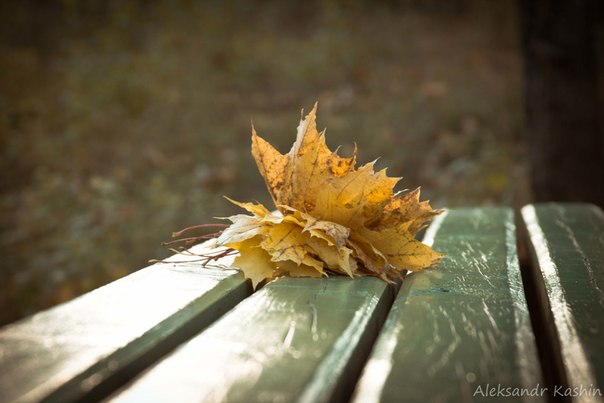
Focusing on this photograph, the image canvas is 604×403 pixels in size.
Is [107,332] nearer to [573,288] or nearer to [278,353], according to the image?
[278,353]

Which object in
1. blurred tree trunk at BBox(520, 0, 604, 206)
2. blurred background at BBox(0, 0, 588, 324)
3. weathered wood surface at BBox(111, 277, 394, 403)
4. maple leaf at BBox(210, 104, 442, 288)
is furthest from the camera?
blurred background at BBox(0, 0, 588, 324)

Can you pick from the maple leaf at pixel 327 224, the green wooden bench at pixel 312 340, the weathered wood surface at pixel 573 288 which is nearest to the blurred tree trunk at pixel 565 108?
the weathered wood surface at pixel 573 288

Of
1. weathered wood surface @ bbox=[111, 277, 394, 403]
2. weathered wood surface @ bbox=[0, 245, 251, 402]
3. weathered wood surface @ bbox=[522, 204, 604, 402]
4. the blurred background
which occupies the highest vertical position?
the blurred background

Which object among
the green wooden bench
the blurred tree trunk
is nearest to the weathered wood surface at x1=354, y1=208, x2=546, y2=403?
the green wooden bench

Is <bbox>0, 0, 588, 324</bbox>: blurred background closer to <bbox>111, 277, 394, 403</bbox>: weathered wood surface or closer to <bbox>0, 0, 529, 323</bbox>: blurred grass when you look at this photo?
<bbox>0, 0, 529, 323</bbox>: blurred grass

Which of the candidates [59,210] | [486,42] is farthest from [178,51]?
[486,42]

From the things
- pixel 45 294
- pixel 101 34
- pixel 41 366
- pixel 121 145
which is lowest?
pixel 45 294

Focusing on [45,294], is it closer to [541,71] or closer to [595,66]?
[541,71]

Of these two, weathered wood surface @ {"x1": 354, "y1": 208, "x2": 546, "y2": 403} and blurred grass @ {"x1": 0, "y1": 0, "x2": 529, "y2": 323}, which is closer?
weathered wood surface @ {"x1": 354, "y1": 208, "x2": 546, "y2": 403}
